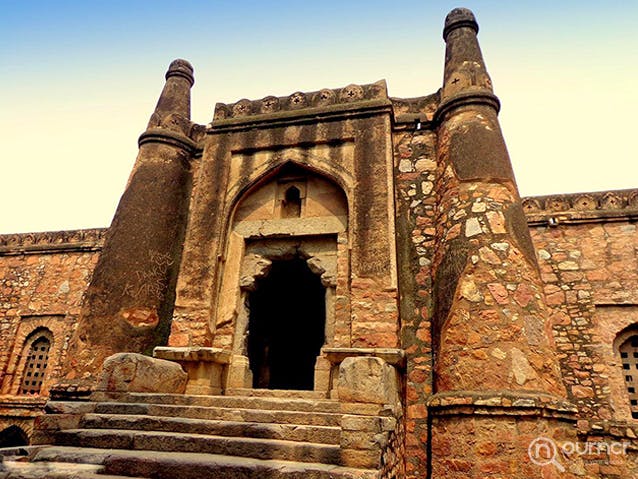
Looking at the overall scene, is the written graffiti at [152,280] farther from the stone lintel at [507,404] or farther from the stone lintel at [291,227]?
the stone lintel at [507,404]

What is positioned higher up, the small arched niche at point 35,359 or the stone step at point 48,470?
the small arched niche at point 35,359

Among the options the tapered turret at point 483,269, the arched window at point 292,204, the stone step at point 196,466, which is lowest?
the stone step at point 196,466

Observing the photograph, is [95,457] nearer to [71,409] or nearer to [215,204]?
[71,409]

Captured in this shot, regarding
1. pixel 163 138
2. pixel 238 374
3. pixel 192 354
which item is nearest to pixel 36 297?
pixel 163 138

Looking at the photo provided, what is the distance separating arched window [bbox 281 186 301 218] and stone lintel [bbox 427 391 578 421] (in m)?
3.39

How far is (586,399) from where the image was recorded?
6.68 metres

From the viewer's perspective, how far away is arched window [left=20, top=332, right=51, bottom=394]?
33.6ft

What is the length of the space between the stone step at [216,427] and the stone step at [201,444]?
7 centimetres

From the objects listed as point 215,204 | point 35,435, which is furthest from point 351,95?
point 35,435

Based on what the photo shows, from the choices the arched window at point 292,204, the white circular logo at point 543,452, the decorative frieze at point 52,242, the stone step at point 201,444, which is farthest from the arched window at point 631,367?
the decorative frieze at point 52,242

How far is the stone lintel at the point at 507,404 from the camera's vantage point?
12.5 feet

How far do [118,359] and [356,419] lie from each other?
2.72m

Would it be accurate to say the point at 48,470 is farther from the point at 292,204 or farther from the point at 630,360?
the point at 630,360

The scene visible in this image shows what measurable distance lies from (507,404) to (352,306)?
1.90 meters
